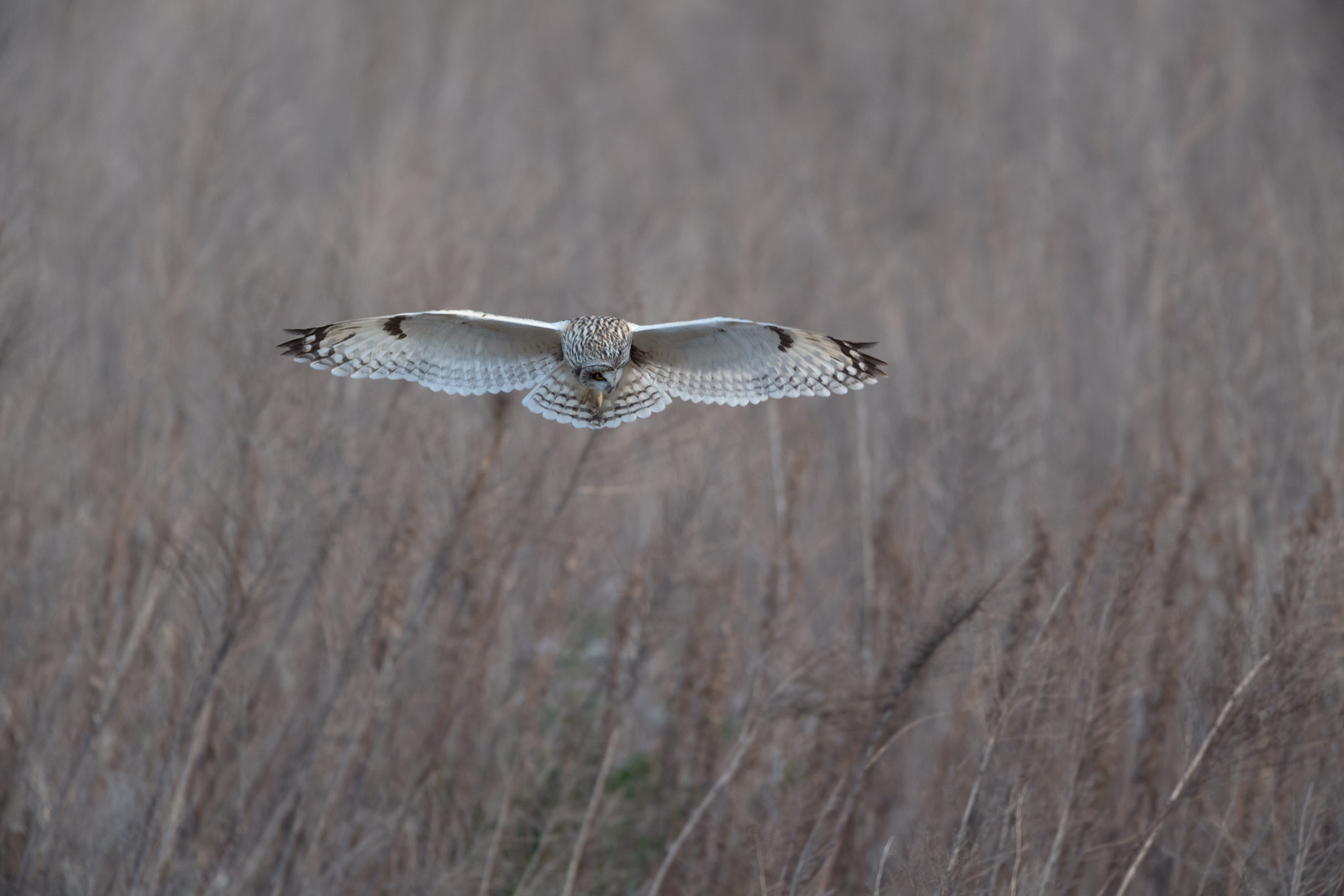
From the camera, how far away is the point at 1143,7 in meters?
14.8

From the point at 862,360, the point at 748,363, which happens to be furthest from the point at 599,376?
the point at 862,360

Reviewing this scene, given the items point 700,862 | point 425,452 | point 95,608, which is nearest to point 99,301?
point 95,608

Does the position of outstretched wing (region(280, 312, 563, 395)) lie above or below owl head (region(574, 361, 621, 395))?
above

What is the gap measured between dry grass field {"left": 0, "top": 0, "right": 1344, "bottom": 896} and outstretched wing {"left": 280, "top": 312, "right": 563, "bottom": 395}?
27.3 inches

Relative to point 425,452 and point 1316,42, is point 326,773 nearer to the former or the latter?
point 425,452

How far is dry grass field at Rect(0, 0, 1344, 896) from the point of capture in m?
5.17

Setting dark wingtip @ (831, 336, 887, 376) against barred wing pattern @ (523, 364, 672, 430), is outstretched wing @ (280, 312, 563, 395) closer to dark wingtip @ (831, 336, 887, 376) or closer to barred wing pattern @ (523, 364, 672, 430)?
barred wing pattern @ (523, 364, 672, 430)

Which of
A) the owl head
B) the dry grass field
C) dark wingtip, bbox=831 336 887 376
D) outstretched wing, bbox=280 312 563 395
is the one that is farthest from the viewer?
the dry grass field

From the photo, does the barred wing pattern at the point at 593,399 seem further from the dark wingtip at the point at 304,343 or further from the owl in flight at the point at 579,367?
the dark wingtip at the point at 304,343

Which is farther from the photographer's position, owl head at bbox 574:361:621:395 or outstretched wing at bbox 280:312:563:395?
outstretched wing at bbox 280:312:563:395

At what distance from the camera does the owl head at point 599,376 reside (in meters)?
4.29

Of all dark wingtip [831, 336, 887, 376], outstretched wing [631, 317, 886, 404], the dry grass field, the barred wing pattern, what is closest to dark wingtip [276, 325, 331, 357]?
the barred wing pattern

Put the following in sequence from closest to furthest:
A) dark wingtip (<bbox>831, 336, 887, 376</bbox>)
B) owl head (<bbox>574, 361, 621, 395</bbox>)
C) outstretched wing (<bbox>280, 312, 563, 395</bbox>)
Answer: owl head (<bbox>574, 361, 621, 395</bbox>) < outstretched wing (<bbox>280, 312, 563, 395</bbox>) < dark wingtip (<bbox>831, 336, 887, 376</bbox>)

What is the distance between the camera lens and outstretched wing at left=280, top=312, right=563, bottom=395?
14.7ft
